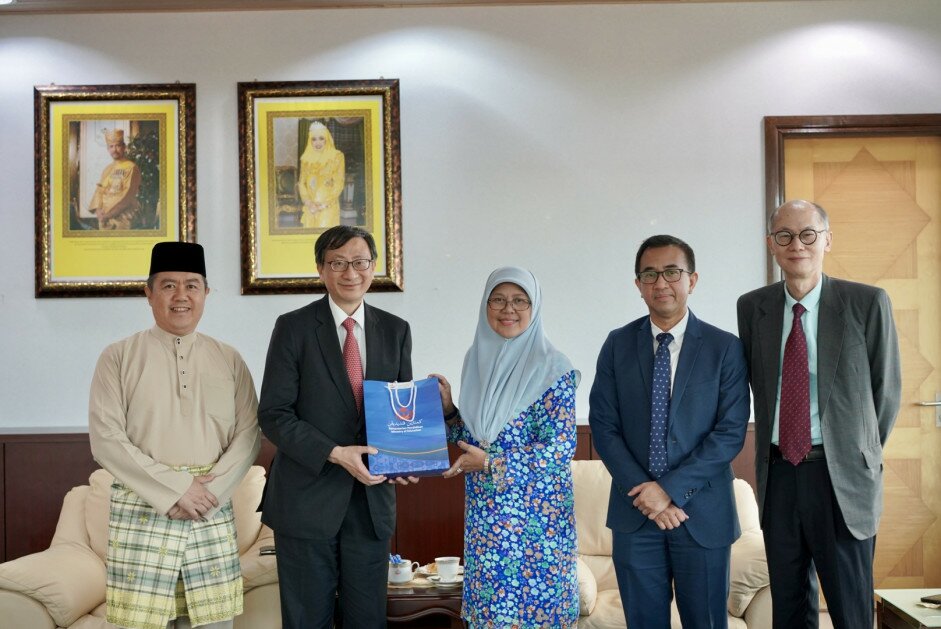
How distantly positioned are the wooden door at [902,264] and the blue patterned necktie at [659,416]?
2.29 m

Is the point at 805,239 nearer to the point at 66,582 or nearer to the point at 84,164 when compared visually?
the point at 66,582

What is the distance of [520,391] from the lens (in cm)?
260

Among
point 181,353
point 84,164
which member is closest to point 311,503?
point 181,353

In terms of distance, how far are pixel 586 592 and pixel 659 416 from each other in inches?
40.8

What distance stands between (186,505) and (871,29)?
3967 millimetres

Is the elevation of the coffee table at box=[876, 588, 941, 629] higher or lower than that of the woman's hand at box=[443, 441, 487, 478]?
lower

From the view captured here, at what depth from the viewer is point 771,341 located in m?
2.73

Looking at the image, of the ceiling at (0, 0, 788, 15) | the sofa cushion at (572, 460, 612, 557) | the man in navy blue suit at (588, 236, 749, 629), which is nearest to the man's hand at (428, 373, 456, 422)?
the man in navy blue suit at (588, 236, 749, 629)

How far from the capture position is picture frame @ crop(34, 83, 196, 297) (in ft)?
14.4

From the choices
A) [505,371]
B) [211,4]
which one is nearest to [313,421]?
[505,371]

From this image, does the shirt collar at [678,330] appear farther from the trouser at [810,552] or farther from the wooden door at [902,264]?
the wooden door at [902,264]

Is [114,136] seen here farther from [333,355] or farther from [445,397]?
[445,397]

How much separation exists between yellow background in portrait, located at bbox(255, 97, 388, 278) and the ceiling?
1.54ft

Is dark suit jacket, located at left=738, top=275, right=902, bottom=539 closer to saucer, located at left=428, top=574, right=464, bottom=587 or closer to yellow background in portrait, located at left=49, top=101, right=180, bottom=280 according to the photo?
saucer, located at left=428, top=574, right=464, bottom=587
